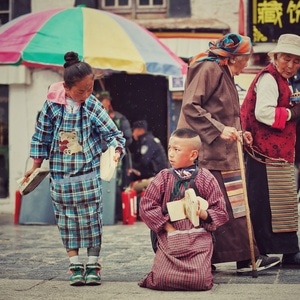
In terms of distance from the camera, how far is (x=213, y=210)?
22.5ft

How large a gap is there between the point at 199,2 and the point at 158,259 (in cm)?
1068

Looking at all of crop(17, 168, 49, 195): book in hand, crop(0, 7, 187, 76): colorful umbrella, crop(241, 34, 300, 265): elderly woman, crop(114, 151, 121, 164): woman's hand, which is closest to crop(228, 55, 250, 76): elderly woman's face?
crop(241, 34, 300, 265): elderly woman

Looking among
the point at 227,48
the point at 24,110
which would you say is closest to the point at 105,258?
the point at 227,48

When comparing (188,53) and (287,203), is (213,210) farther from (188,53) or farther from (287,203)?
(188,53)

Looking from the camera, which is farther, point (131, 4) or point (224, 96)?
point (131, 4)

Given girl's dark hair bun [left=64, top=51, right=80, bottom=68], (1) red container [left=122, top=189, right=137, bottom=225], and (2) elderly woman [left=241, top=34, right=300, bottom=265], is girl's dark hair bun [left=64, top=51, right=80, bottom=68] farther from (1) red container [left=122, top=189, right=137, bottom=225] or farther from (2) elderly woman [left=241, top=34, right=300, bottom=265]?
(1) red container [left=122, top=189, right=137, bottom=225]

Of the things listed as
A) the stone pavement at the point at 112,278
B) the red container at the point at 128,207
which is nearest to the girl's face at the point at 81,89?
the stone pavement at the point at 112,278

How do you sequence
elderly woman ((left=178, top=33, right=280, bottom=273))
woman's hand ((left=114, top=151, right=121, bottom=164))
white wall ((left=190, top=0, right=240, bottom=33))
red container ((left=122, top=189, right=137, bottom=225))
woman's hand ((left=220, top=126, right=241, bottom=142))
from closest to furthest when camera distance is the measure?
woman's hand ((left=114, top=151, right=121, bottom=164)) → woman's hand ((left=220, top=126, right=241, bottom=142)) → elderly woman ((left=178, top=33, right=280, bottom=273)) → red container ((left=122, top=189, right=137, bottom=225)) → white wall ((left=190, top=0, right=240, bottom=33))

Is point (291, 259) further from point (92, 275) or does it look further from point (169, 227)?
point (92, 275)

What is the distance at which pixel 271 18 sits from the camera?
1680cm

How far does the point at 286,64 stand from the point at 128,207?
6134 mm

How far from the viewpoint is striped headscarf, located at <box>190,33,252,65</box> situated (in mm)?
7504

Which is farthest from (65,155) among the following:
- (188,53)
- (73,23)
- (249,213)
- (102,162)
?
(188,53)

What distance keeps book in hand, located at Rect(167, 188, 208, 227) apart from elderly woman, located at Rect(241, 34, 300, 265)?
3.80 feet
